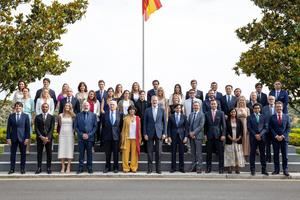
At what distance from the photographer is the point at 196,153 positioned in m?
19.0

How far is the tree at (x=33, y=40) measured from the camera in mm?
30250

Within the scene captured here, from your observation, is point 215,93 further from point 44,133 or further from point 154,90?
point 44,133

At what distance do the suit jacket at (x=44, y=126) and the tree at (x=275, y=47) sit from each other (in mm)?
15306

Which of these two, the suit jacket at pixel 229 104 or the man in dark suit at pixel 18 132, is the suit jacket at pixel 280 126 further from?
the man in dark suit at pixel 18 132

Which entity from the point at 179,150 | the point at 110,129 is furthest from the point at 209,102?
the point at 110,129

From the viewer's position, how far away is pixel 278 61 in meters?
31.4

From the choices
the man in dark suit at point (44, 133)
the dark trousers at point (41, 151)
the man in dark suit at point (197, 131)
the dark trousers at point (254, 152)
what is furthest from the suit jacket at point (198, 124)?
the dark trousers at point (41, 151)

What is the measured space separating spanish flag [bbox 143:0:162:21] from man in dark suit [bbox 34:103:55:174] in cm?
991

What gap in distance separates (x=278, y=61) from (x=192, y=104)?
43.1ft

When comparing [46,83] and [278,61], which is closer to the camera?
[46,83]

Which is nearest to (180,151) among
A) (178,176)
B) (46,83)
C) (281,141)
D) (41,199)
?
(178,176)

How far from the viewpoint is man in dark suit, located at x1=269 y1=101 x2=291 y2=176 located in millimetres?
18328

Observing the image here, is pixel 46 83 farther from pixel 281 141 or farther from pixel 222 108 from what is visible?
pixel 281 141

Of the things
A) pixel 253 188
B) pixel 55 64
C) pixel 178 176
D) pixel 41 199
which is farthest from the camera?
pixel 55 64
